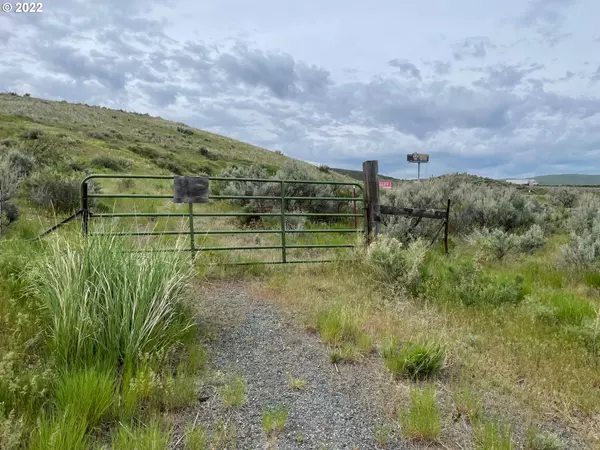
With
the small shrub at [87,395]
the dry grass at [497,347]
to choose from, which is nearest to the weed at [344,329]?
the dry grass at [497,347]

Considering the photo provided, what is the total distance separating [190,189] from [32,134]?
21290 millimetres

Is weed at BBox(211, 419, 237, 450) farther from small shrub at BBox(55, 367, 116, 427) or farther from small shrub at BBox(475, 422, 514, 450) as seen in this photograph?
small shrub at BBox(475, 422, 514, 450)

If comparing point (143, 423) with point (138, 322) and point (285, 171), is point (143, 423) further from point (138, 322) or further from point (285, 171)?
point (285, 171)

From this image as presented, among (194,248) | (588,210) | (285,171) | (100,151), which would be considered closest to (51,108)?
(100,151)

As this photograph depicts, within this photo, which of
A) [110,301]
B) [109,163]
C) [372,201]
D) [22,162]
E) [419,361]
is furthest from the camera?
[109,163]

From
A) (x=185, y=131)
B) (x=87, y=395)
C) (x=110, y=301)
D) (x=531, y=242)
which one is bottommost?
(x=87, y=395)

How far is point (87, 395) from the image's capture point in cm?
331

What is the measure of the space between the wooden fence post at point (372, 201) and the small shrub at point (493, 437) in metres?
6.12

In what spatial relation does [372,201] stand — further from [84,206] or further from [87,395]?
[87,395]

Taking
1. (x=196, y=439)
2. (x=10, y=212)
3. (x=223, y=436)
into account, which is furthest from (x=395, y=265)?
(x=10, y=212)

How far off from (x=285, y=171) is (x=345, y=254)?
8507 mm

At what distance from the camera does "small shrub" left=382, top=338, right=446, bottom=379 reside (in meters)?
4.44

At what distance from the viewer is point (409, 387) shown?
13.5 ft

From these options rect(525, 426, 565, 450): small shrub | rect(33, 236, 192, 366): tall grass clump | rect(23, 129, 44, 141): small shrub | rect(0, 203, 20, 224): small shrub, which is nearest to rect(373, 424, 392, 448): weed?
rect(525, 426, 565, 450): small shrub
